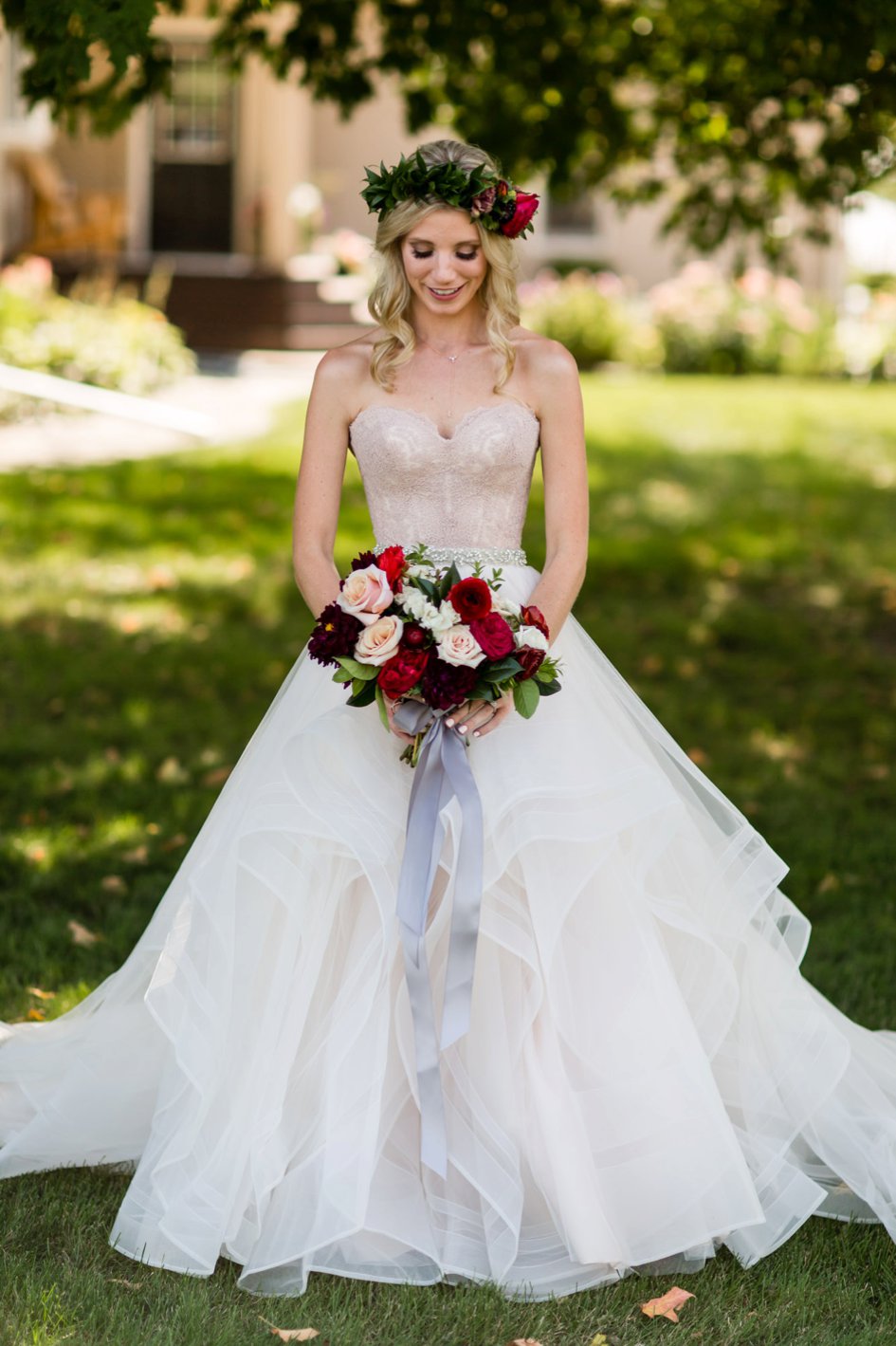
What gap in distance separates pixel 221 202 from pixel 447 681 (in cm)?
1833

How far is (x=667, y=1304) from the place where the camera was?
3.50 metres

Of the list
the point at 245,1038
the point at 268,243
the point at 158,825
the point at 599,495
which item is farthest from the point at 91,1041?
the point at 268,243

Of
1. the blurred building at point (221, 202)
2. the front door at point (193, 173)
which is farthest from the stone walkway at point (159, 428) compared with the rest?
the front door at point (193, 173)

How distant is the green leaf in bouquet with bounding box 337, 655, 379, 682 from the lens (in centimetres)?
353

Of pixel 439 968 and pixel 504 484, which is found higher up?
pixel 504 484

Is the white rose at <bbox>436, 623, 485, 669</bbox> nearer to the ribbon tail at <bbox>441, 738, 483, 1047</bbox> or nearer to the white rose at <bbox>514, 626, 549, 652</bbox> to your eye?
the white rose at <bbox>514, 626, 549, 652</bbox>

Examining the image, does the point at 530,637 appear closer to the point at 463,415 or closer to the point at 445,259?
the point at 463,415

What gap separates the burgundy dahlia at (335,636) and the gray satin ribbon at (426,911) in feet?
0.72

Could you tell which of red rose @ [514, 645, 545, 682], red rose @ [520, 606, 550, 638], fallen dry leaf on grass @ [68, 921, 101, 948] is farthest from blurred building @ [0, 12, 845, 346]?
red rose @ [514, 645, 545, 682]

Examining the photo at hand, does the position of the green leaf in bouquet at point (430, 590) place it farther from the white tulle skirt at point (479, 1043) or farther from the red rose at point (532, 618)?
the white tulle skirt at point (479, 1043)

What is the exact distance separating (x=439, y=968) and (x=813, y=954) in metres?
2.16

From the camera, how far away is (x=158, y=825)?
660 cm

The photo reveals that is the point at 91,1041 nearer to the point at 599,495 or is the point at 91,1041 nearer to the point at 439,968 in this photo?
the point at 439,968

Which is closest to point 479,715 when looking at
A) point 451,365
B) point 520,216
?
point 451,365
